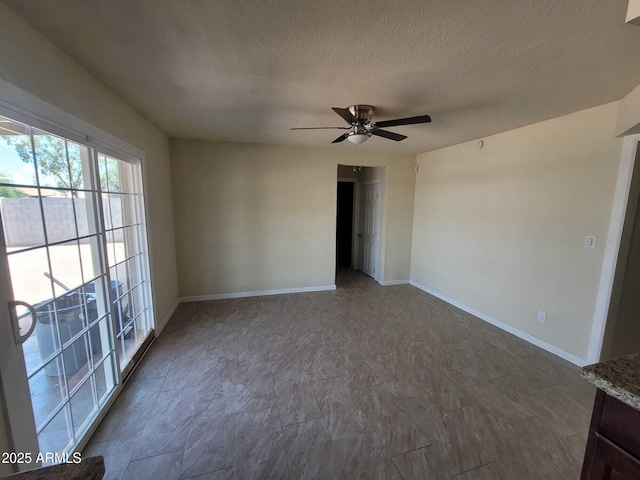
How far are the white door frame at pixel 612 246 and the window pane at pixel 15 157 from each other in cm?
414

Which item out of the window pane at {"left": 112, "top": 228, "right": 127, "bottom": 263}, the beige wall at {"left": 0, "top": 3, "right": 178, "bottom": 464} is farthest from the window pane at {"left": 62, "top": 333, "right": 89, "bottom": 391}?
the window pane at {"left": 112, "top": 228, "right": 127, "bottom": 263}

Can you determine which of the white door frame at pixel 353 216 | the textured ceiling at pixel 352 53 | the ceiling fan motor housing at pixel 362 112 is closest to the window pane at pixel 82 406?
the textured ceiling at pixel 352 53

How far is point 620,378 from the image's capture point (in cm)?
86

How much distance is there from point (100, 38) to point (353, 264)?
17.4ft

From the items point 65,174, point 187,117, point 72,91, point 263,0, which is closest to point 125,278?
point 65,174

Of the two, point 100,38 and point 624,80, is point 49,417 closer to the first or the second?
point 100,38

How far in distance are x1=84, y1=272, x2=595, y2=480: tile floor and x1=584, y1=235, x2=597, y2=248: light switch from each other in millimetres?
1176

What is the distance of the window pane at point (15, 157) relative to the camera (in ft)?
3.97

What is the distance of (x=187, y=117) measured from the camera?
9.16 ft

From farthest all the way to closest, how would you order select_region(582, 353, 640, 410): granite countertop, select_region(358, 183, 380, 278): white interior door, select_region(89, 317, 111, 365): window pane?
1. select_region(358, 183, 380, 278): white interior door
2. select_region(89, 317, 111, 365): window pane
3. select_region(582, 353, 640, 410): granite countertop

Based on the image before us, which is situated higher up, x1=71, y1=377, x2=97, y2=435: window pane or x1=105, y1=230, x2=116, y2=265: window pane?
x1=105, y1=230, x2=116, y2=265: window pane

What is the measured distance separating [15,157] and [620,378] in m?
2.64

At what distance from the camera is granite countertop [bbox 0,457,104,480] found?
2.04ft

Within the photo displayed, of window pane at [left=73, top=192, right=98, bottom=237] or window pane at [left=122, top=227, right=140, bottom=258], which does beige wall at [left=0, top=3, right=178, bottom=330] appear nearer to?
window pane at [left=122, top=227, right=140, bottom=258]
